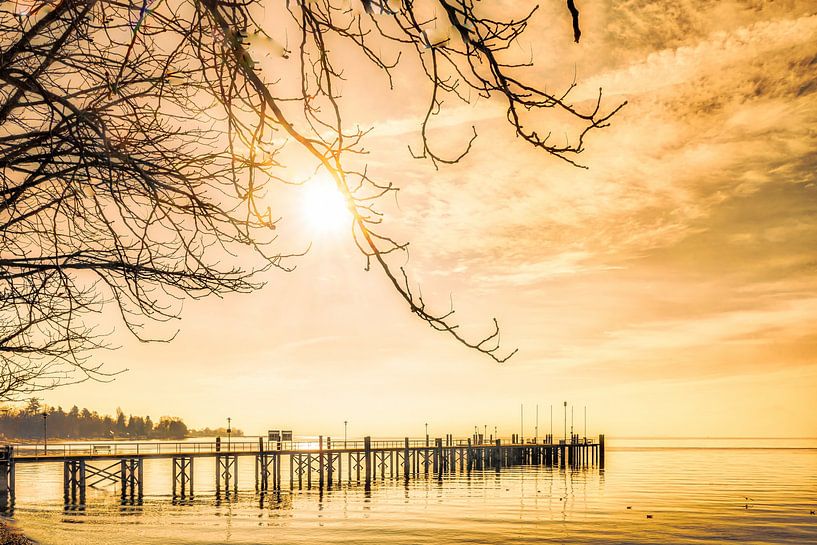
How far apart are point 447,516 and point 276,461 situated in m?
25.8

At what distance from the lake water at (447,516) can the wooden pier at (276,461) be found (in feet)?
5.76

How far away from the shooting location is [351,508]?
138 ft

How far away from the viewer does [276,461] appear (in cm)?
5978

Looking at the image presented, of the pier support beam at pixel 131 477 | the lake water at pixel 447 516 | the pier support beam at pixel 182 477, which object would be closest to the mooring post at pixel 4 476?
the lake water at pixel 447 516

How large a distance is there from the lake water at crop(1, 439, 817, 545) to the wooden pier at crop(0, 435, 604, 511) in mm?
1756

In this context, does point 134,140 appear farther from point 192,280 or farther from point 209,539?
point 209,539

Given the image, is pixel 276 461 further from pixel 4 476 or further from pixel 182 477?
pixel 4 476

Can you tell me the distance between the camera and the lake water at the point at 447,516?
30.7 m

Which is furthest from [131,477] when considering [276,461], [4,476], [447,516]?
[447,516]

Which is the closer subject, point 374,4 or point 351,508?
point 374,4

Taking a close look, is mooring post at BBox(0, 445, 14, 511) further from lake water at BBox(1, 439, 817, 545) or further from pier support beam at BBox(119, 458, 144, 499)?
pier support beam at BBox(119, 458, 144, 499)

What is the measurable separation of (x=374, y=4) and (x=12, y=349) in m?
9.87

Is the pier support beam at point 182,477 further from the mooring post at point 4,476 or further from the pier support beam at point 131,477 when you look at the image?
the mooring post at point 4,476

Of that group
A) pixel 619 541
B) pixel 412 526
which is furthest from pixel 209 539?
pixel 619 541
